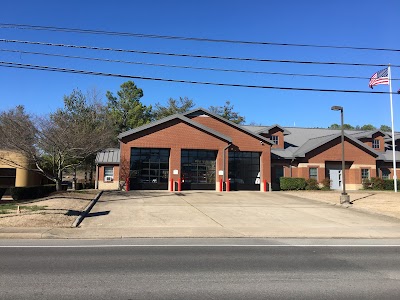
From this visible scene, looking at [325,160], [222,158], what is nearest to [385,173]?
[325,160]

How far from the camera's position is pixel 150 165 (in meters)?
31.3

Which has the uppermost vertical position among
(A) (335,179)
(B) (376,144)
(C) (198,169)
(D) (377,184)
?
(B) (376,144)

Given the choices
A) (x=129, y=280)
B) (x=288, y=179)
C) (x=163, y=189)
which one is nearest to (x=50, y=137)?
(x=163, y=189)

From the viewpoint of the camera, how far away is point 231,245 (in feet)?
33.9

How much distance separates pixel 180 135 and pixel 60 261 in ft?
78.5

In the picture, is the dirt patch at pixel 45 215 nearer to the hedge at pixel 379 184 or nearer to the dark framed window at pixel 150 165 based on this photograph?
the dark framed window at pixel 150 165

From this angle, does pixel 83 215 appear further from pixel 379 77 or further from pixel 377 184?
pixel 377 184

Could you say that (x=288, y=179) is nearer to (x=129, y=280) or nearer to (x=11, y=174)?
(x=11, y=174)

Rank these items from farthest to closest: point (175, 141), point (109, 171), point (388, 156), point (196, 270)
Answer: point (388, 156)
point (109, 171)
point (175, 141)
point (196, 270)

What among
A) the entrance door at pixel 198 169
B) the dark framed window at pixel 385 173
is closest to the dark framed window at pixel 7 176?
the entrance door at pixel 198 169

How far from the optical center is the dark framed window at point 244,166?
34094mm

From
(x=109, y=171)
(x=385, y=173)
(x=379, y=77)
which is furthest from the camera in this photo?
(x=385, y=173)

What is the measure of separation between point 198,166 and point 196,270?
2508 cm

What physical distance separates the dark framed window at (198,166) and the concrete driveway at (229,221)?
10417mm
